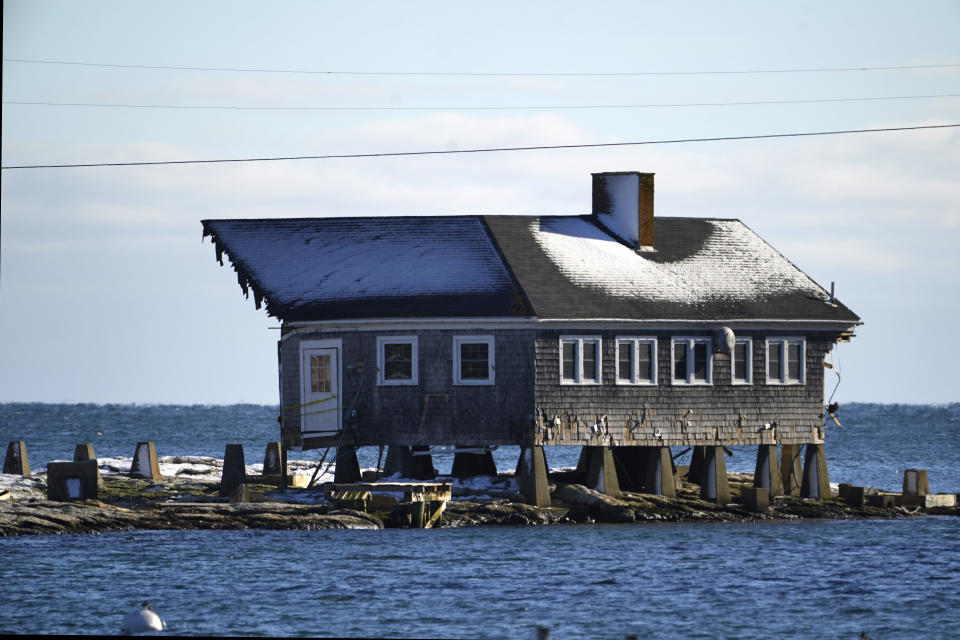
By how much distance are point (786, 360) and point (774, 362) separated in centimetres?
32

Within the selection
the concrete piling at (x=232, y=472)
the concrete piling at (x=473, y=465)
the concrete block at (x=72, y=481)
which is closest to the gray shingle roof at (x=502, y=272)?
the concrete piling at (x=232, y=472)

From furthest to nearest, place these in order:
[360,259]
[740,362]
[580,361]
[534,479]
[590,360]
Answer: [360,259], [740,362], [590,360], [580,361], [534,479]

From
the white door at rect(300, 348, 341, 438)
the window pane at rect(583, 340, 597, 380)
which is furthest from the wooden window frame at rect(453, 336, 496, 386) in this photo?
the white door at rect(300, 348, 341, 438)

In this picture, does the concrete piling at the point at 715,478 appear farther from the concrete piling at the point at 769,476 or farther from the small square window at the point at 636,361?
the small square window at the point at 636,361

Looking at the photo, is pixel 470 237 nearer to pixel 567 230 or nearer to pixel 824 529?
pixel 567 230

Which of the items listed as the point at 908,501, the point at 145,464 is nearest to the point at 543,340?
the point at 908,501

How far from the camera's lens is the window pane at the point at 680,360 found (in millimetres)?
41281

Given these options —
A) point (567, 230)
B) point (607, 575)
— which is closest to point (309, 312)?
point (567, 230)

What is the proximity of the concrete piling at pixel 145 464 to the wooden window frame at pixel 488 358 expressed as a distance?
11.5 m

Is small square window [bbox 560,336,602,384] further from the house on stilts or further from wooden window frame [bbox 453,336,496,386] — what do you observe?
wooden window frame [bbox 453,336,496,386]

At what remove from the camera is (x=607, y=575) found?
33562 millimetres

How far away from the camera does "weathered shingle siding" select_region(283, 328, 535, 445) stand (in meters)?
39.5

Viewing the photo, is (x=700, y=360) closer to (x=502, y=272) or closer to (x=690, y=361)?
(x=690, y=361)

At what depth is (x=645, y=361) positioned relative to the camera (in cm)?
4091
